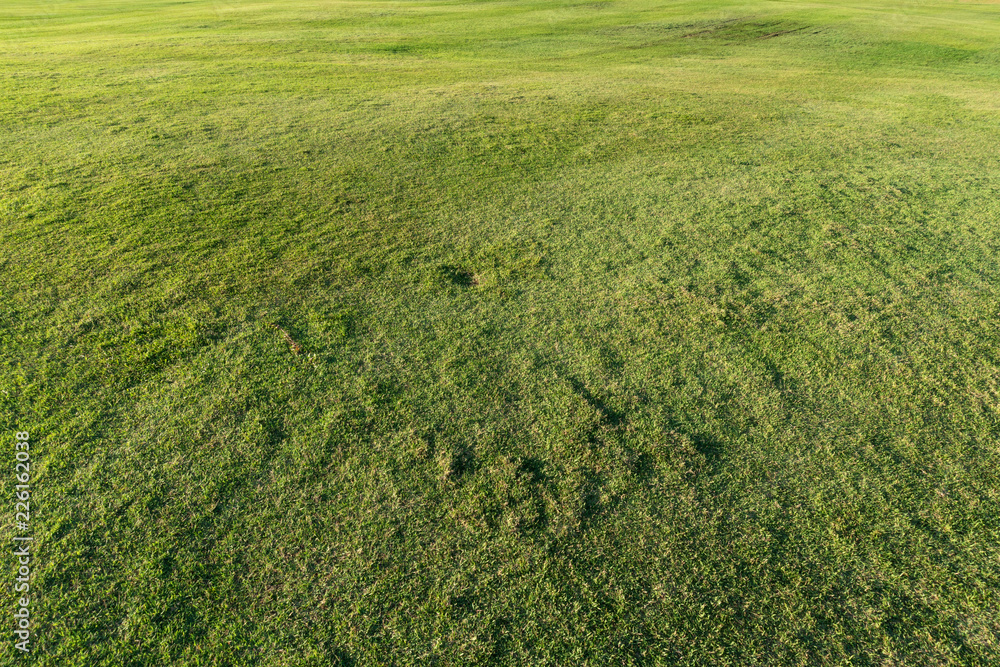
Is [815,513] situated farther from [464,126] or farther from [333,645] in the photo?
[464,126]

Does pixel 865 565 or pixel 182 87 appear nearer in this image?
pixel 865 565

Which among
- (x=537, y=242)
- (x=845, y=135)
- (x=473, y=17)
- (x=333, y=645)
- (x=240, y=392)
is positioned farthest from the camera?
(x=473, y=17)

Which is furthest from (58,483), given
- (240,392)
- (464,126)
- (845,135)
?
(845,135)

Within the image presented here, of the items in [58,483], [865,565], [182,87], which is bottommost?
[865,565]

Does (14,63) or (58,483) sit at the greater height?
(14,63)

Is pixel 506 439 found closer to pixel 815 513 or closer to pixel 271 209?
pixel 815 513

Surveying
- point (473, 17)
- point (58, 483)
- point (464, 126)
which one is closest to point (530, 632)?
point (58, 483)

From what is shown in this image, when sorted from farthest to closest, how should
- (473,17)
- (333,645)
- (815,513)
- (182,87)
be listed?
(473,17), (182,87), (815,513), (333,645)
